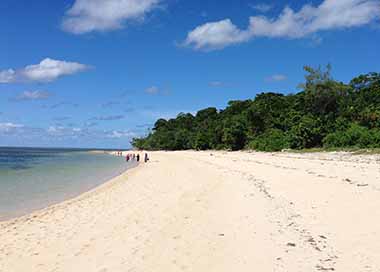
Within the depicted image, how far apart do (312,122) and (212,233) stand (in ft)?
138

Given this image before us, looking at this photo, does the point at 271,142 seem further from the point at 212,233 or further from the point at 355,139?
the point at 212,233

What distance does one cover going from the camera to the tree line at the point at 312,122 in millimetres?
43969

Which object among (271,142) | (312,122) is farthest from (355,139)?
(271,142)

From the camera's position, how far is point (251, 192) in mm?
14820

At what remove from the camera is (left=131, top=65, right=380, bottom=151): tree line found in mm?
43969

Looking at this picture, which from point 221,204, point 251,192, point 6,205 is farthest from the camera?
point 6,205

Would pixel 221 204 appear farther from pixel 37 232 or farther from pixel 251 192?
pixel 37 232

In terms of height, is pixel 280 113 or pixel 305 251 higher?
pixel 280 113

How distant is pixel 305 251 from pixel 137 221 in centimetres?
542

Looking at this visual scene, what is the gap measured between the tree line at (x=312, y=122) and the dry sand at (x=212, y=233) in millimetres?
27204

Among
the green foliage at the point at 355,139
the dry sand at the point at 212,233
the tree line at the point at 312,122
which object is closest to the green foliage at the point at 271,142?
the tree line at the point at 312,122

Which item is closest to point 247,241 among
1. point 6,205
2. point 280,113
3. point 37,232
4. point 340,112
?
point 37,232

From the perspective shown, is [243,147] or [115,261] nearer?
[115,261]

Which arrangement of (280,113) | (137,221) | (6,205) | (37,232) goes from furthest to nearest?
(280,113), (6,205), (137,221), (37,232)
